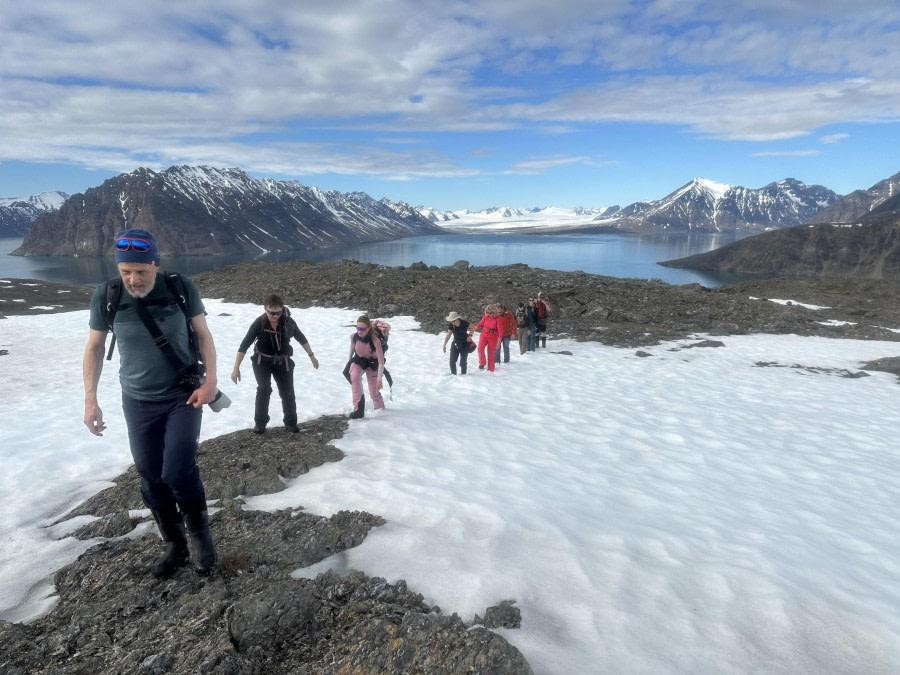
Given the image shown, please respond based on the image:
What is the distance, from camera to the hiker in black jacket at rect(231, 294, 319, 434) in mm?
7910

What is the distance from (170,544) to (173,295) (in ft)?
7.11

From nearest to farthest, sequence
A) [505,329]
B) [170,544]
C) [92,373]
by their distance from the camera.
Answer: [92,373] → [170,544] → [505,329]

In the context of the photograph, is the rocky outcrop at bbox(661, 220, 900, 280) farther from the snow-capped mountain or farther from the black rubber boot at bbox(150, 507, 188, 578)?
the black rubber boot at bbox(150, 507, 188, 578)

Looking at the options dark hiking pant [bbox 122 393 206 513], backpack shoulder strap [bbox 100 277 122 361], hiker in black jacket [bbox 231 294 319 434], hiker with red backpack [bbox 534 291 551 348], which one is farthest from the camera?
hiker with red backpack [bbox 534 291 551 348]

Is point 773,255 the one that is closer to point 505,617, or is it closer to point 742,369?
point 742,369

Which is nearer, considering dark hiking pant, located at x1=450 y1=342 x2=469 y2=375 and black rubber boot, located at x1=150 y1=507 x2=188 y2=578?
black rubber boot, located at x1=150 y1=507 x2=188 y2=578

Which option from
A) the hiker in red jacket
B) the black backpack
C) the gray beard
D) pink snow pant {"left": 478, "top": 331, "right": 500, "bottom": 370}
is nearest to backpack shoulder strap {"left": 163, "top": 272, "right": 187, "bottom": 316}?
the black backpack

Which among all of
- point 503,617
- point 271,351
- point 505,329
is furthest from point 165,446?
point 505,329

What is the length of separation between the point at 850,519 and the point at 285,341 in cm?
822

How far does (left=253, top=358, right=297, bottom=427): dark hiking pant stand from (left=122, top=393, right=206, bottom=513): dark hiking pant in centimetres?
404

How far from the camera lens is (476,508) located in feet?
18.1

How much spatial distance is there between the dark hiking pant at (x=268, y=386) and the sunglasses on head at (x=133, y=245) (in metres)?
4.53

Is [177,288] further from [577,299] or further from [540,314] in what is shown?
[577,299]

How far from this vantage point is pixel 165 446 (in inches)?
153
